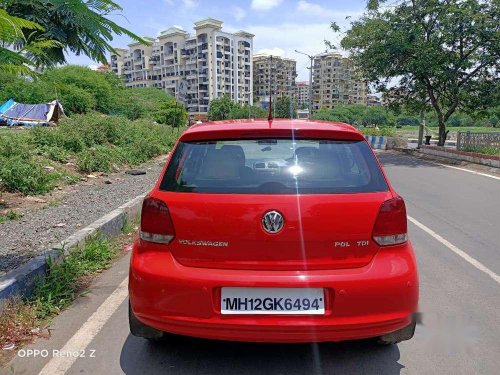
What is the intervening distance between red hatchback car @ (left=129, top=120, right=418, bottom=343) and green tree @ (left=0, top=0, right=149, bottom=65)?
1278mm

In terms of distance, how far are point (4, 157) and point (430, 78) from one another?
61.2ft

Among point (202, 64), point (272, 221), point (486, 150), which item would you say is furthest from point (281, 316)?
point (202, 64)

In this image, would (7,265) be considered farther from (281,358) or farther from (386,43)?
(386,43)

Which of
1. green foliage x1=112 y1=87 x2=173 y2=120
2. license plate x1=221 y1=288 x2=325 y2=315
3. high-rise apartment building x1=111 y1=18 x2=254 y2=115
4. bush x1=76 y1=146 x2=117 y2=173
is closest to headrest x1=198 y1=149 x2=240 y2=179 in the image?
license plate x1=221 y1=288 x2=325 y2=315

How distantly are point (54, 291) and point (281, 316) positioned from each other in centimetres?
236

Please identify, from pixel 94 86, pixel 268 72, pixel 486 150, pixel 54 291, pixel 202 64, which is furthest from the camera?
pixel 268 72

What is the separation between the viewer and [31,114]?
30.9 meters

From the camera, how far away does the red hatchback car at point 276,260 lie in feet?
8.14

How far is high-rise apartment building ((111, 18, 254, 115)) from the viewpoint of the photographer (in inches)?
4707

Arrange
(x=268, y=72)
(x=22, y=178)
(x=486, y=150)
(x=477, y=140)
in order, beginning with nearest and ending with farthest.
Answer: (x=22, y=178), (x=486, y=150), (x=477, y=140), (x=268, y=72)

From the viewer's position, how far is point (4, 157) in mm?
8617

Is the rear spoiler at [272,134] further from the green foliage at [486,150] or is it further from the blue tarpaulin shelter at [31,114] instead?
the blue tarpaulin shelter at [31,114]

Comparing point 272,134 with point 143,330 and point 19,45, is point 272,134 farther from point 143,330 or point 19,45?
point 19,45

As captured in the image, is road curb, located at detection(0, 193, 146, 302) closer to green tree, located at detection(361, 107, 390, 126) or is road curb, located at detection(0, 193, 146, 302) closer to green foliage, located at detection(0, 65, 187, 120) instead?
green foliage, located at detection(0, 65, 187, 120)
